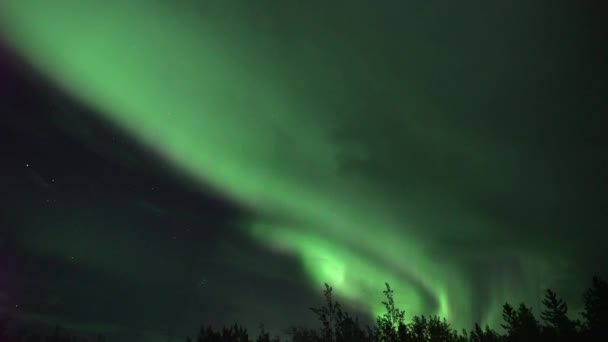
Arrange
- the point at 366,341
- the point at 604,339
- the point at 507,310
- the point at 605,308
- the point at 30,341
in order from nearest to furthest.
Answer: the point at 604,339 → the point at 605,308 → the point at 507,310 → the point at 366,341 → the point at 30,341

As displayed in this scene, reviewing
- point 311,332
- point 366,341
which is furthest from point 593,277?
point 311,332

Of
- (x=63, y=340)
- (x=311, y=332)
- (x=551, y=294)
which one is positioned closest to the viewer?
(x=551, y=294)

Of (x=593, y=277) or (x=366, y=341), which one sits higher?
(x=593, y=277)

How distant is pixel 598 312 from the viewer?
46.8m

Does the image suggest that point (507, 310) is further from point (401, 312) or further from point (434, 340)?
point (401, 312)

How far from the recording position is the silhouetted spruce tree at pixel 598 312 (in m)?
43.7

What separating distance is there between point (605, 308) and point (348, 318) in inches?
1451

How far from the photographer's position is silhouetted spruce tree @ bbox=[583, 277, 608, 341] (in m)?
43.7

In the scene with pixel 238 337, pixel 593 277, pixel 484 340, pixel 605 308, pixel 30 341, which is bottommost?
A: pixel 30 341

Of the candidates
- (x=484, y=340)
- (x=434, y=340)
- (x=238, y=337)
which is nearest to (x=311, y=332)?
(x=238, y=337)

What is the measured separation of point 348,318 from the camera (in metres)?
57.3

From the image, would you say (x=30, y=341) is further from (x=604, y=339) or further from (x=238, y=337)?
(x=604, y=339)

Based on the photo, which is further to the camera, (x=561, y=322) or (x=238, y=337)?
(x=238, y=337)

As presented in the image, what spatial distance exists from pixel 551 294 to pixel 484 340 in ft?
50.2
